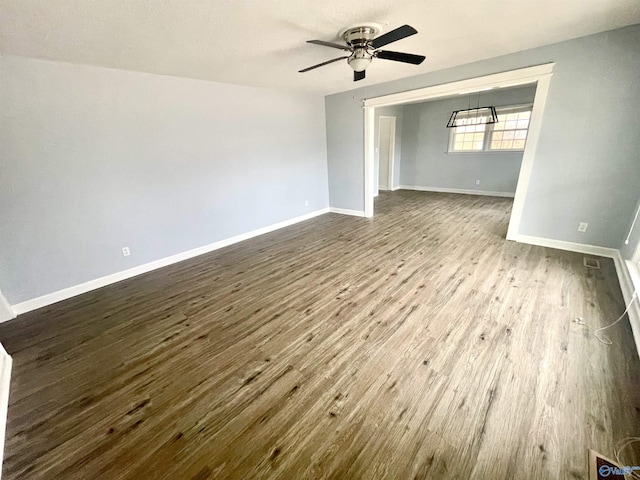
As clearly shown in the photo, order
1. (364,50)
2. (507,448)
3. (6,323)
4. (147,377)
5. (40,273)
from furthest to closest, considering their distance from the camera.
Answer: (40,273), (6,323), (364,50), (147,377), (507,448)

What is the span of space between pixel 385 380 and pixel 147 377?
64.0 inches

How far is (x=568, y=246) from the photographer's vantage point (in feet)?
10.8

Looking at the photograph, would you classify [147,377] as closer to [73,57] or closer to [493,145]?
[73,57]

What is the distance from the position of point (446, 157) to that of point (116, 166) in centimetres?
734

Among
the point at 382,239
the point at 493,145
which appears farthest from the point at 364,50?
the point at 493,145

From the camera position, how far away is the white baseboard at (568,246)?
3.07 meters

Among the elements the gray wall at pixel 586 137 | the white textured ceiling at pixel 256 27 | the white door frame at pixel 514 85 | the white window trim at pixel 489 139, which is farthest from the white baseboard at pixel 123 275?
the white window trim at pixel 489 139

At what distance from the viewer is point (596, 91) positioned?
2766 millimetres

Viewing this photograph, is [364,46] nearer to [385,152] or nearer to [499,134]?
[385,152]

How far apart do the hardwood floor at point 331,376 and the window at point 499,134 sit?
4389mm

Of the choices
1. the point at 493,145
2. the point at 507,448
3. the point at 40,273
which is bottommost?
the point at 507,448

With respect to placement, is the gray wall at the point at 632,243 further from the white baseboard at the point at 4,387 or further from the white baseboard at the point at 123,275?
the white baseboard at the point at 4,387

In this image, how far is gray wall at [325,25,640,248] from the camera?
265 centimetres

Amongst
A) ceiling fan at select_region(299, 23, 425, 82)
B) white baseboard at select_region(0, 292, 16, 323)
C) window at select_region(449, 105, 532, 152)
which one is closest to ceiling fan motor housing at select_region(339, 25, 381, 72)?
ceiling fan at select_region(299, 23, 425, 82)
